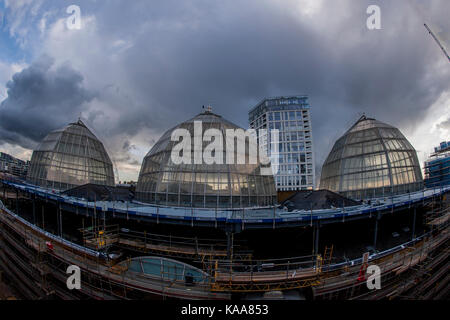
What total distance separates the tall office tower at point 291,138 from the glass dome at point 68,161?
47.8 meters

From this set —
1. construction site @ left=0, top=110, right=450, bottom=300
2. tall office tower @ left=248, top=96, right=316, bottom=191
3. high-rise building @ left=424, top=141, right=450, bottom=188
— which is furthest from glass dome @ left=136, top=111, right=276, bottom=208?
high-rise building @ left=424, top=141, right=450, bottom=188

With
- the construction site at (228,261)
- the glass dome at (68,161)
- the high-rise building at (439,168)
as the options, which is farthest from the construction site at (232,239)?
the high-rise building at (439,168)

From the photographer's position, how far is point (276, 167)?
2343 inches

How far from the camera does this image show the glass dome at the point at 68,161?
3002 centimetres

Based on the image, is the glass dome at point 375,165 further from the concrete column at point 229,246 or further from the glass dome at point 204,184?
the concrete column at point 229,246

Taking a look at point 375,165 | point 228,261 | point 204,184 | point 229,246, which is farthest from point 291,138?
point 228,261

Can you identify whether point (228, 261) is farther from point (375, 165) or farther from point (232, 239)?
point (375, 165)

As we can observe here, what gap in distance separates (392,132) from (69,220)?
154 ft

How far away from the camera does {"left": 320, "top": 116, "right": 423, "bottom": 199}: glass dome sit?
2428 centimetres

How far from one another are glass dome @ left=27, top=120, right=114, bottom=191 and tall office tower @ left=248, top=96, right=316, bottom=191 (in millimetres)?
47778

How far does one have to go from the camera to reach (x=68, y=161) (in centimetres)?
3155

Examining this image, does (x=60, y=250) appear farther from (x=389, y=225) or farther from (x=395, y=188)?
(x=395, y=188)

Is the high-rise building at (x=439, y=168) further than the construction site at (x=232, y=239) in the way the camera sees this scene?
Yes
